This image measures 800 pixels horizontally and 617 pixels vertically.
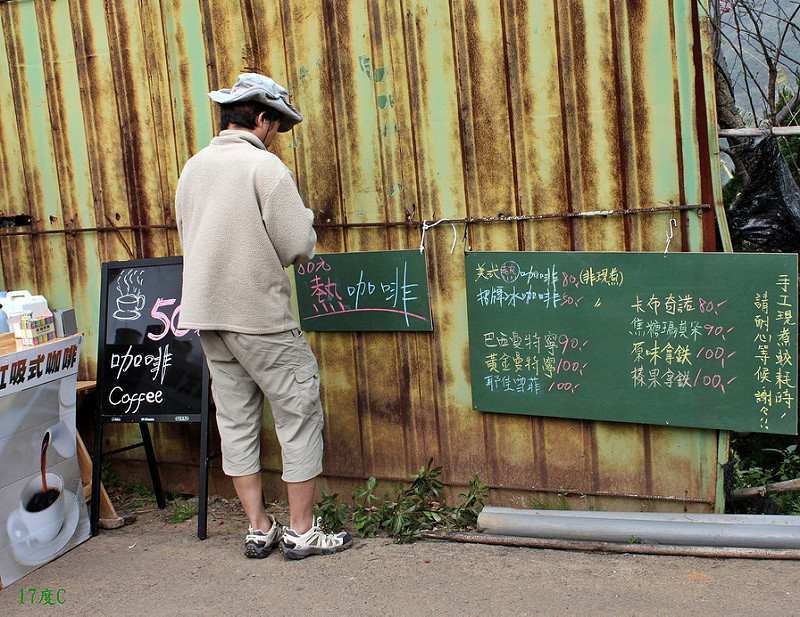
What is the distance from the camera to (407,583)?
343 centimetres

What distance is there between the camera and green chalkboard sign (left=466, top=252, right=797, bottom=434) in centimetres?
343

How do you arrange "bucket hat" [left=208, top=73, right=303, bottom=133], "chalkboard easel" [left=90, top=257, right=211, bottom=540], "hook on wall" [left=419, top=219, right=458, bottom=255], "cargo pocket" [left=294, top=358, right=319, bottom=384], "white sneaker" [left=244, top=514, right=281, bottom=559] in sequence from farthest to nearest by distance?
"chalkboard easel" [left=90, top=257, right=211, bottom=540]
"hook on wall" [left=419, top=219, right=458, bottom=255]
"white sneaker" [left=244, top=514, right=281, bottom=559]
"cargo pocket" [left=294, top=358, right=319, bottom=384]
"bucket hat" [left=208, top=73, right=303, bottom=133]

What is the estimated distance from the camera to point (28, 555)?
3.82 metres

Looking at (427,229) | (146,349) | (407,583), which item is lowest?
(407,583)

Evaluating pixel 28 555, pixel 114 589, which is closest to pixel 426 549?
pixel 114 589

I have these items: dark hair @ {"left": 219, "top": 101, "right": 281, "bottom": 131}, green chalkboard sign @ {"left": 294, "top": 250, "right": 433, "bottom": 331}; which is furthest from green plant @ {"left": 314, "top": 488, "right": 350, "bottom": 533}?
dark hair @ {"left": 219, "top": 101, "right": 281, "bottom": 131}

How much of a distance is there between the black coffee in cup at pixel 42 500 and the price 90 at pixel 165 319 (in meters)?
0.96

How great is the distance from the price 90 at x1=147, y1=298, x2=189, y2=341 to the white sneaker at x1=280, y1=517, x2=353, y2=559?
4.24 feet

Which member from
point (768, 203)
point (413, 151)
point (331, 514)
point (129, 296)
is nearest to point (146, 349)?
point (129, 296)

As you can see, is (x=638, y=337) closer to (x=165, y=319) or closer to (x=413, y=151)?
(x=413, y=151)

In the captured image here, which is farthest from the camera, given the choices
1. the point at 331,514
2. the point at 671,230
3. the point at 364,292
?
the point at 364,292

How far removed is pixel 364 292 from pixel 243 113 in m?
1.15

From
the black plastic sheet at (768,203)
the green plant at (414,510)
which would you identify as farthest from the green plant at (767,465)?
the green plant at (414,510)

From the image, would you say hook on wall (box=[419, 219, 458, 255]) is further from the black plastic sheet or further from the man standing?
the black plastic sheet
